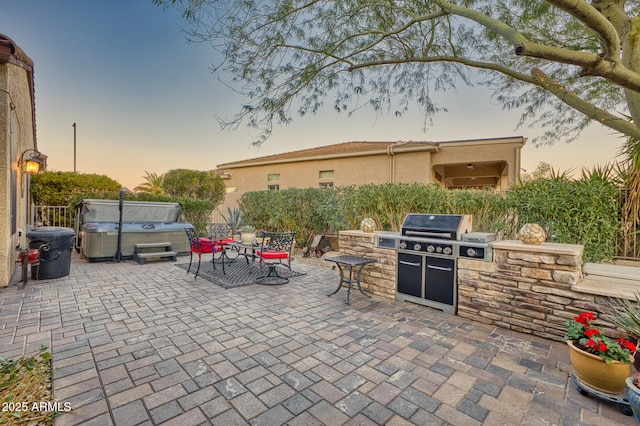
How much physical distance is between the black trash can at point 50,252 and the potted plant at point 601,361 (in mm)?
7312

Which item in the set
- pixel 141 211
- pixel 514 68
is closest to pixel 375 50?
pixel 514 68

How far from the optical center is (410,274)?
4020mm

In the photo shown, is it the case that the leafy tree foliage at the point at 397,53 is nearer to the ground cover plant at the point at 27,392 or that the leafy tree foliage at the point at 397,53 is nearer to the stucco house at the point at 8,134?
the stucco house at the point at 8,134

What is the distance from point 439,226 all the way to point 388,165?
773cm

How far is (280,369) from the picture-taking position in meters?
2.28

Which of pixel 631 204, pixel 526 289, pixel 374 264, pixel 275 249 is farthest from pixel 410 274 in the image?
pixel 631 204

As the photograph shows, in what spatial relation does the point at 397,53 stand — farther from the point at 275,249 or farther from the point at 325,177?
the point at 325,177

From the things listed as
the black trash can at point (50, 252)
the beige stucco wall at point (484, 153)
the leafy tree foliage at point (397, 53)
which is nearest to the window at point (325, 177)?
the beige stucco wall at point (484, 153)

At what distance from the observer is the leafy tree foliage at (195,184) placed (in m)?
14.9

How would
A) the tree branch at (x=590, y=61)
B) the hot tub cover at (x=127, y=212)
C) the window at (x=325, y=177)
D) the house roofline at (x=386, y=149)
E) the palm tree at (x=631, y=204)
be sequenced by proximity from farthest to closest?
the window at (x=325, y=177) → the house roofline at (x=386, y=149) → the hot tub cover at (x=127, y=212) → the palm tree at (x=631, y=204) → the tree branch at (x=590, y=61)

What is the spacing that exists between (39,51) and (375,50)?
301 inches

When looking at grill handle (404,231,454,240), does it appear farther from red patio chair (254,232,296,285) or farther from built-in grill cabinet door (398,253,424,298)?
red patio chair (254,232,296,285)

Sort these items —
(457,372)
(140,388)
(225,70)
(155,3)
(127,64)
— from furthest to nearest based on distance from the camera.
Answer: (127,64) → (225,70) → (155,3) → (457,372) → (140,388)

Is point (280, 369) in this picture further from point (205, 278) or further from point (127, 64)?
point (127, 64)
